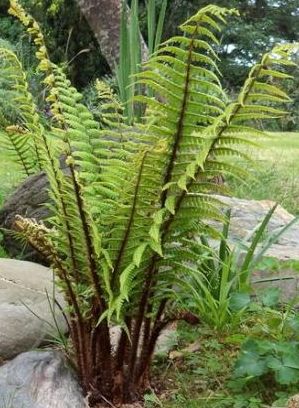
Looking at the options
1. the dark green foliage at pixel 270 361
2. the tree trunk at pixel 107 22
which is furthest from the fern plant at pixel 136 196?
the tree trunk at pixel 107 22

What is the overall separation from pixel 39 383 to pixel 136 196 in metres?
0.75

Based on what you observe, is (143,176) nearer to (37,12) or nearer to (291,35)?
(37,12)

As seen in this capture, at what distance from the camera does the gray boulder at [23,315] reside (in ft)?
9.32

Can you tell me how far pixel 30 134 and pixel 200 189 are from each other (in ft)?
1.84

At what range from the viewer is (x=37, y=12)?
17.1 meters

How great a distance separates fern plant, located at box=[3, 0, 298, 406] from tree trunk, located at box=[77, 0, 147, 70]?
233 inches

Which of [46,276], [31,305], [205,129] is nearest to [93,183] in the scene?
[205,129]

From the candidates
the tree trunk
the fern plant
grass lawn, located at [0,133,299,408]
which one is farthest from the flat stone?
the tree trunk

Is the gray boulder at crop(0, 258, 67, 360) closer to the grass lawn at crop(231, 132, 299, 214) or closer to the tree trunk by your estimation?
the grass lawn at crop(231, 132, 299, 214)

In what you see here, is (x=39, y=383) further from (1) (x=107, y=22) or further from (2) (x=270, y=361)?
(1) (x=107, y=22)

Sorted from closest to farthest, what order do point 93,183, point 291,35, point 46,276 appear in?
1. point 93,183
2. point 46,276
3. point 291,35

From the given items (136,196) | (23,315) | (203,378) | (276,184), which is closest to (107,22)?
(276,184)

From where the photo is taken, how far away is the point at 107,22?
8344mm

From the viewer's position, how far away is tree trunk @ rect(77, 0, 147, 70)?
833cm
